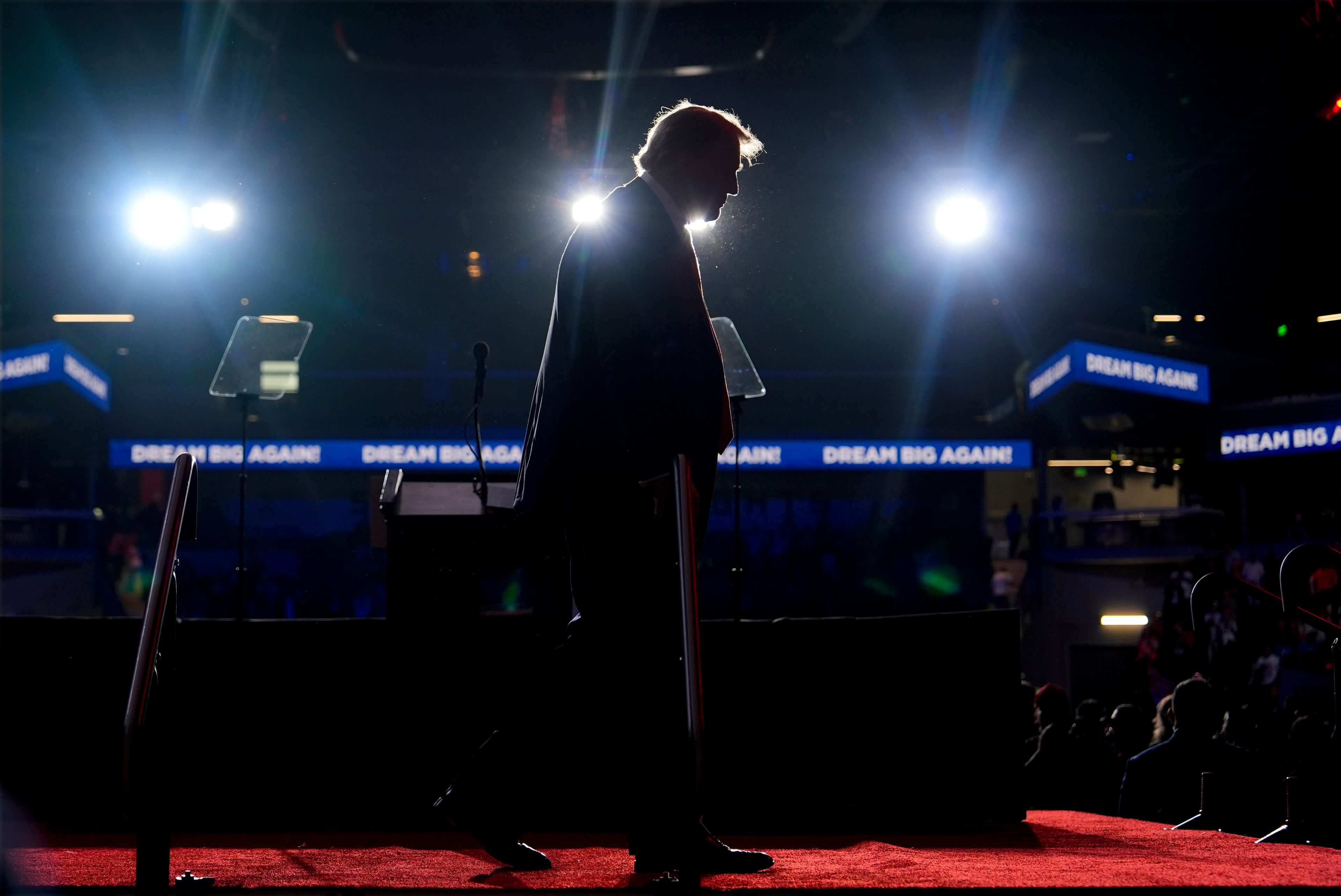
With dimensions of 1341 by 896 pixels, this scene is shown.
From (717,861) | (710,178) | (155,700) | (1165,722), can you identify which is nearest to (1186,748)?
(1165,722)

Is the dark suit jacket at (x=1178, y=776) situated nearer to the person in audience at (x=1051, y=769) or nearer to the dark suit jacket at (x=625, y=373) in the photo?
the person in audience at (x=1051, y=769)

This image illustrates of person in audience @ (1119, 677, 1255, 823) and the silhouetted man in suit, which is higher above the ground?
the silhouetted man in suit

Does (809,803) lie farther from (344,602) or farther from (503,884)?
(344,602)

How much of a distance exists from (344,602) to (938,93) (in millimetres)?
10046

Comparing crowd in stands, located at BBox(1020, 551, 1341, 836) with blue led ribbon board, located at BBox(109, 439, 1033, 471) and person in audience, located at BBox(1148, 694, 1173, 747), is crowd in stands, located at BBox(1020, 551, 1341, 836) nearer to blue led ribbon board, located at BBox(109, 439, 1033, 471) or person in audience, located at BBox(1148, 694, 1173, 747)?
person in audience, located at BBox(1148, 694, 1173, 747)

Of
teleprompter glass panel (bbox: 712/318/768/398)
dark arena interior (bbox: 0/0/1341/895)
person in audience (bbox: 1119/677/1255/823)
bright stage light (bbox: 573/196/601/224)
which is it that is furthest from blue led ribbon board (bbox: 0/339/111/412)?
person in audience (bbox: 1119/677/1255/823)

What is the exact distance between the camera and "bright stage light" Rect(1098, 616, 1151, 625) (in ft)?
55.7

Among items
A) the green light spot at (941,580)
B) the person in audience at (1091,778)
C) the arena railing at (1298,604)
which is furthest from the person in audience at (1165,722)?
the green light spot at (941,580)

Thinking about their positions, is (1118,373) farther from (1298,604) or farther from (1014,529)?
(1298,604)

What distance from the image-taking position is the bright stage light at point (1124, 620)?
17.0 m

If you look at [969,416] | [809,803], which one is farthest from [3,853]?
[969,416]

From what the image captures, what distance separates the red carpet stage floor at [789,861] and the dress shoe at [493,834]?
36 millimetres

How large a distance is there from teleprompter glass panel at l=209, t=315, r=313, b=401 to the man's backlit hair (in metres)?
3.61

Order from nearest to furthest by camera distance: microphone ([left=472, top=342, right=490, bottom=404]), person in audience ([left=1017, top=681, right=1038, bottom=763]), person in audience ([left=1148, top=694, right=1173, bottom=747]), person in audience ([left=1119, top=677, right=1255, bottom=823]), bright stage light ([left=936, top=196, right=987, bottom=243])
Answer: microphone ([left=472, top=342, right=490, bottom=404]), person in audience ([left=1119, top=677, right=1255, bottom=823]), person in audience ([left=1148, top=694, right=1173, bottom=747]), person in audience ([left=1017, top=681, right=1038, bottom=763]), bright stage light ([left=936, top=196, right=987, bottom=243])
